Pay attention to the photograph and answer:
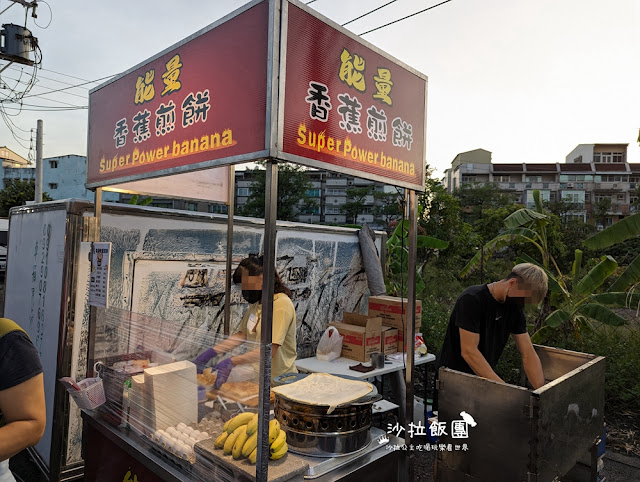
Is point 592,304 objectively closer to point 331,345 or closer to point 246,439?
point 331,345

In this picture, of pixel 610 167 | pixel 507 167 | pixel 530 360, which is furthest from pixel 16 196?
pixel 610 167

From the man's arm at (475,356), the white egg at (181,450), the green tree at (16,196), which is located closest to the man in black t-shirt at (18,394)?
the white egg at (181,450)

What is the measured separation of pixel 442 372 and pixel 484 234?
21419 mm

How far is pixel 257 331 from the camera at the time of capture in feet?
10.8

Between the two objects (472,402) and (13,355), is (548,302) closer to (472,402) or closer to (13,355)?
(472,402)

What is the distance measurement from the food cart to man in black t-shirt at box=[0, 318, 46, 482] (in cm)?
80

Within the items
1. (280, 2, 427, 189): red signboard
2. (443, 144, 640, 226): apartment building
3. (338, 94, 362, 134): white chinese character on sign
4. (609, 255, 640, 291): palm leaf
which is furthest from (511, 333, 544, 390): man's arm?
(443, 144, 640, 226): apartment building

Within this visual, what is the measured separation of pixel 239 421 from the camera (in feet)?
6.93

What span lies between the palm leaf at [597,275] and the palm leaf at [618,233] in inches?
16.5

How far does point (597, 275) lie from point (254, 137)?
22.0 ft

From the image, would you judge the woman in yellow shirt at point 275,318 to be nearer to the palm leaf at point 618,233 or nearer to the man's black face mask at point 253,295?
the man's black face mask at point 253,295

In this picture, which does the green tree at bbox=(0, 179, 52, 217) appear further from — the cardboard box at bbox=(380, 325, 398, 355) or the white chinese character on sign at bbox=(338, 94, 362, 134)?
the white chinese character on sign at bbox=(338, 94, 362, 134)

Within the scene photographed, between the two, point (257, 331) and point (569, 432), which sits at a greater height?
point (257, 331)

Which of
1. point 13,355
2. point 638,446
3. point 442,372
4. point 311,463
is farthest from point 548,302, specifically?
point 13,355
